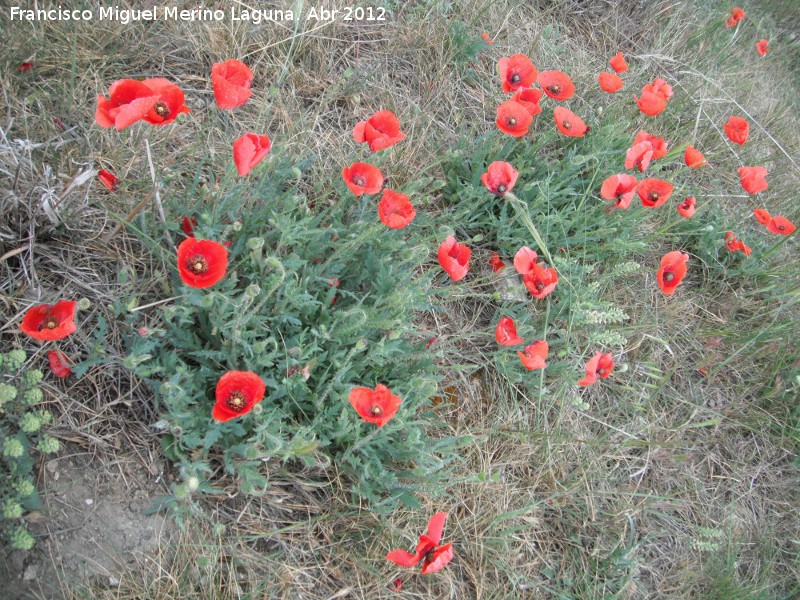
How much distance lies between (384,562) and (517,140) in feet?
6.46

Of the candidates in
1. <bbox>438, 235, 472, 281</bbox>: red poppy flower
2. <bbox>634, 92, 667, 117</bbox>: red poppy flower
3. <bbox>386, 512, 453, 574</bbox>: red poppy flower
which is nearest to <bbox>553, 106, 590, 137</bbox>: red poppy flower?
<bbox>634, 92, 667, 117</bbox>: red poppy flower

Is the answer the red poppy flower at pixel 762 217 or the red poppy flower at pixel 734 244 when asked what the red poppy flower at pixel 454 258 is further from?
the red poppy flower at pixel 762 217

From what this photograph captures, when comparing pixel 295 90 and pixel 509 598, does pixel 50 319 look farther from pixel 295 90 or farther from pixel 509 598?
pixel 509 598

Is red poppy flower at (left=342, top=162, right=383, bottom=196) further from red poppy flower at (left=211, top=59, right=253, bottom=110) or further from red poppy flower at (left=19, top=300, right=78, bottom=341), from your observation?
red poppy flower at (left=19, top=300, right=78, bottom=341)

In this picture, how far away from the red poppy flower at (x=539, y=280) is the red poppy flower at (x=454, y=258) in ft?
0.98

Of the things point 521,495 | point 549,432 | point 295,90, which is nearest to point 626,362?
point 549,432

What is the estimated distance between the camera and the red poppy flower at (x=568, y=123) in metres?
2.83

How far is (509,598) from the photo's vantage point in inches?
88.6

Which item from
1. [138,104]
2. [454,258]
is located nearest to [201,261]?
[138,104]

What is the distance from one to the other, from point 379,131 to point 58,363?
4.30ft

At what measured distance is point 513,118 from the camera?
265 centimetres

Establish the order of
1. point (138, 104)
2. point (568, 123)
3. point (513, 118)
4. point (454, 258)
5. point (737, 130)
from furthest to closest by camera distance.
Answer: point (737, 130) < point (568, 123) < point (513, 118) < point (454, 258) < point (138, 104)

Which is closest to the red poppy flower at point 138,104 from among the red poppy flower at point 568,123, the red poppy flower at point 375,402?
the red poppy flower at point 375,402

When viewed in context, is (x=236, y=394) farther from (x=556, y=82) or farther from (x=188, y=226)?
(x=556, y=82)
